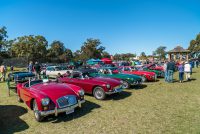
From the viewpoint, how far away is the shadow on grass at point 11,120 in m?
5.66

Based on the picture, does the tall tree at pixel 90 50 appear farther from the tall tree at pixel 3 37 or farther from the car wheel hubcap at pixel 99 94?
the car wheel hubcap at pixel 99 94

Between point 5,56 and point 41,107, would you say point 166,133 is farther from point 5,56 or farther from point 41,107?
point 5,56

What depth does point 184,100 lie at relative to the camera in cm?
811

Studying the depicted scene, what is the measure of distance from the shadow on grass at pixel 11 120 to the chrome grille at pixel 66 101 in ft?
4.15

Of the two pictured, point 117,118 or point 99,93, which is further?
point 99,93

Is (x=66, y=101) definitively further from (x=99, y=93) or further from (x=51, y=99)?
(x=99, y=93)

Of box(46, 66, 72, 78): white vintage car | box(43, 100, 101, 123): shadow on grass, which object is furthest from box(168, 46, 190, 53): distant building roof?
box(43, 100, 101, 123): shadow on grass

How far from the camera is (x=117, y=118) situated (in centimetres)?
612

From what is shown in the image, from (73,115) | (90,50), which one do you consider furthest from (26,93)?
(90,50)

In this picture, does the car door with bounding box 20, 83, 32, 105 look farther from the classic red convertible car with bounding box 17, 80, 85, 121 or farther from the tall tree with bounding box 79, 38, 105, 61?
the tall tree with bounding box 79, 38, 105, 61

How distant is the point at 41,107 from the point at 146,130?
11.0ft

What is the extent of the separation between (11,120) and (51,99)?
1.81m

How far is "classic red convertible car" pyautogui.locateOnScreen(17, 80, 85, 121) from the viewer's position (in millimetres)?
5887

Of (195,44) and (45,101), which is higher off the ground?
(195,44)
